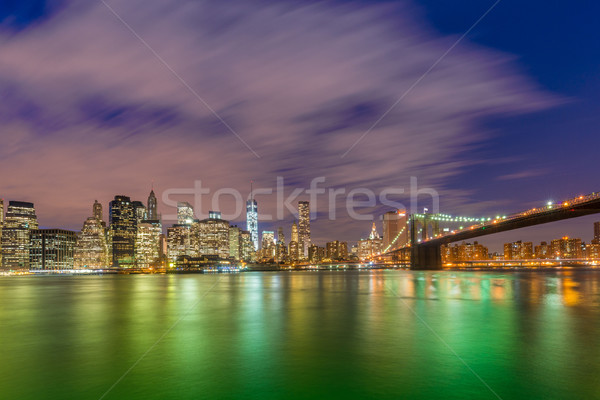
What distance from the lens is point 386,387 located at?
1135 cm

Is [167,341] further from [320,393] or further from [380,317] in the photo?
[380,317]

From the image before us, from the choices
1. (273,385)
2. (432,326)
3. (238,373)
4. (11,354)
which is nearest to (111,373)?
(238,373)

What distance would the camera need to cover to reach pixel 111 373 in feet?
42.8

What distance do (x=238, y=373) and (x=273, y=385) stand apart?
170 cm

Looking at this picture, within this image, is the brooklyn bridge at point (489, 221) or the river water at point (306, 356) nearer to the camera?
the river water at point (306, 356)

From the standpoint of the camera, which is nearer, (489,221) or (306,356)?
(306,356)

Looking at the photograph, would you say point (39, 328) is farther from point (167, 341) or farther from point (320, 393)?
point (320, 393)

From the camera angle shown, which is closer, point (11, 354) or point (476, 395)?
point (476, 395)

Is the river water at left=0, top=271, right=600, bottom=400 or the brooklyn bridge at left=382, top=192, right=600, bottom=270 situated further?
the brooklyn bridge at left=382, top=192, right=600, bottom=270

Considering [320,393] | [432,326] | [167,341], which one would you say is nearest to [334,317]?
[432,326]

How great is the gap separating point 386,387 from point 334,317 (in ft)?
48.0

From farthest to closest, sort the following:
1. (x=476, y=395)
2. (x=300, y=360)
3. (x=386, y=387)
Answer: (x=300, y=360), (x=386, y=387), (x=476, y=395)

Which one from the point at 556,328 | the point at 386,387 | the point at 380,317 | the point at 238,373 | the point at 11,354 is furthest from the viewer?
the point at 380,317

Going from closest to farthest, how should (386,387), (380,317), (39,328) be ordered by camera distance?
1. (386,387)
2. (39,328)
3. (380,317)
